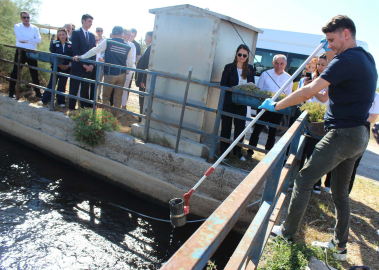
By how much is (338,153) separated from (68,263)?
10.8 feet

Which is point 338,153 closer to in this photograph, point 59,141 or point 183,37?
point 183,37

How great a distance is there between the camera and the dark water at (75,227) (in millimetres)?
3793

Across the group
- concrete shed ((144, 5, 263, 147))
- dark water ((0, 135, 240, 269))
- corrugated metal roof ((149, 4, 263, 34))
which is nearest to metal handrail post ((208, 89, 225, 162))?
concrete shed ((144, 5, 263, 147))

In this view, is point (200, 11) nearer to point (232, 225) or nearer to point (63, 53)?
point (63, 53)

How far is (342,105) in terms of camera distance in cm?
256

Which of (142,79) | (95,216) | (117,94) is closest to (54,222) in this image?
(95,216)

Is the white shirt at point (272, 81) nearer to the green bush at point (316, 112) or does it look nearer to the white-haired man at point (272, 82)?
the white-haired man at point (272, 82)

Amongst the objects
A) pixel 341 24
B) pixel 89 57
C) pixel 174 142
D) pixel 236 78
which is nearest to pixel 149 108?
pixel 174 142

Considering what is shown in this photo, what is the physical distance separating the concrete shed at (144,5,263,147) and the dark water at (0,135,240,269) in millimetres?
1636

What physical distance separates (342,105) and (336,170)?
0.66 m

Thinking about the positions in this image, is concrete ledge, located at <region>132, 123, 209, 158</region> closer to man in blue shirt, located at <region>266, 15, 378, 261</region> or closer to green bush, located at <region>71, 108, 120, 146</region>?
green bush, located at <region>71, 108, 120, 146</region>

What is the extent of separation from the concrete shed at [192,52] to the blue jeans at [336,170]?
2.65 metres

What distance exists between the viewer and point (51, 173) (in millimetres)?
5883

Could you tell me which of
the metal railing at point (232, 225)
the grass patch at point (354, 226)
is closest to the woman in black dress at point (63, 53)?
the grass patch at point (354, 226)
